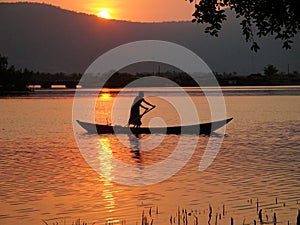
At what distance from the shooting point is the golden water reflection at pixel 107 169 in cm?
1967

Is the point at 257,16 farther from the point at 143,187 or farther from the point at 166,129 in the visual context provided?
the point at 166,129

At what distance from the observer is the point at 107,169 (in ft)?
89.9

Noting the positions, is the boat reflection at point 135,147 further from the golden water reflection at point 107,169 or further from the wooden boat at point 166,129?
the golden water reflection at point 107,169

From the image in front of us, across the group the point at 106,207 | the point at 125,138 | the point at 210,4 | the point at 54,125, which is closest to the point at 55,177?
the point at 106,207

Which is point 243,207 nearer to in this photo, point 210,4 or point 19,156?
point 210,4

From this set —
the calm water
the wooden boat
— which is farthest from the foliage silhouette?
the wooden boat

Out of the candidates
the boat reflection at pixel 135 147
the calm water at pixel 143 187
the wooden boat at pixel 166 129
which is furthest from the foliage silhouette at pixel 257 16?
the wooden boat at pixel 166 129

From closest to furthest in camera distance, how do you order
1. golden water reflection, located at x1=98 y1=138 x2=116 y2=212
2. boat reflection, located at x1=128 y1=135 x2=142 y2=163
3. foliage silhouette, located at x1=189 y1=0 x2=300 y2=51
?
foliage silhouette, located at x1=189 y1=0 x2=300 y2=51 → golden water reflection, located at x1=98 y1=138 x2=116 y2=212 → boat reflection, located at x1=128 y1=135 x2=142 y2=163

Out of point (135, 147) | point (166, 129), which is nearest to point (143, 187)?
point (135, 147)

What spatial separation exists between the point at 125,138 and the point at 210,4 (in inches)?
1127

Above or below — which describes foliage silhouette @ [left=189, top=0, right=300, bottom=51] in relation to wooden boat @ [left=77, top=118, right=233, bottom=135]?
above

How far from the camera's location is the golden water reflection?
1967 centimetres

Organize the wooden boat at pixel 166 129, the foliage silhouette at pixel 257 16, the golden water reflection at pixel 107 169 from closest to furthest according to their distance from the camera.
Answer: the foliage silhouette at pixel 257 16, the golden water reflection at pixel 107 169, the wooden boat at pixel 166 129

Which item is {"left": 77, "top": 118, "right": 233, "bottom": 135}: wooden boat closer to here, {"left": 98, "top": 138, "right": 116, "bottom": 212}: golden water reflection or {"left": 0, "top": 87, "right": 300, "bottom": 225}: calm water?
{"left": 0, "top": 87, "right": 300, "bottom": 225}: calm water
